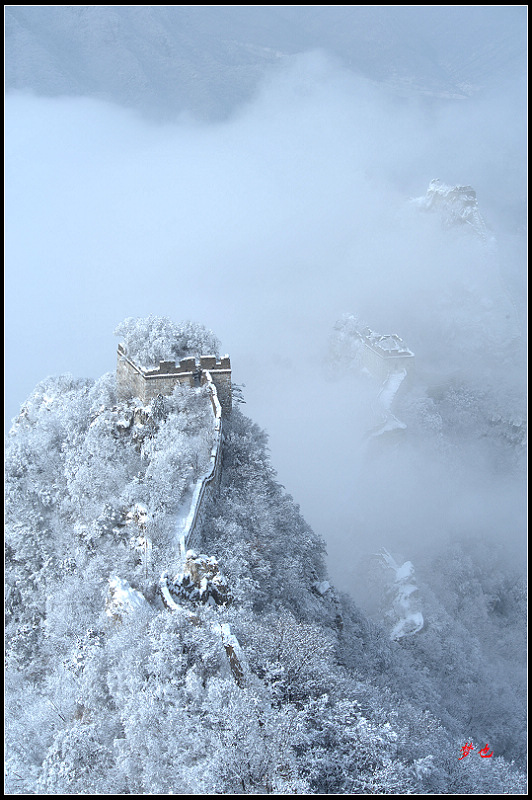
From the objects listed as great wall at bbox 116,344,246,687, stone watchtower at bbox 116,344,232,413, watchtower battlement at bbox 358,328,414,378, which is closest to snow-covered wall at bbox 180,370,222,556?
great wall at bbox 116,344,246,687

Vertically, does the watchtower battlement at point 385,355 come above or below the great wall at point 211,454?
above

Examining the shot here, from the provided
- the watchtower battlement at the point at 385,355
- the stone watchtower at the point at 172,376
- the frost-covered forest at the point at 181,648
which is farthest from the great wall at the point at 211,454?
the watchtower battlement at the point at 385,355

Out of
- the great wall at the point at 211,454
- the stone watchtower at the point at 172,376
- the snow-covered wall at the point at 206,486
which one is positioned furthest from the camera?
the stone watchtower at the point at 172,376

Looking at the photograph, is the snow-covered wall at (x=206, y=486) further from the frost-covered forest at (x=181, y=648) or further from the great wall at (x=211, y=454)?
the frost-covered forest at (x=181, y=648)

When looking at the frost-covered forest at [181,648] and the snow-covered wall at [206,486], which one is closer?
the frost-covered forest at [181,648]

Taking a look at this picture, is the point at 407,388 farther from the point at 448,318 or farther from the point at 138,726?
the point at 138,726

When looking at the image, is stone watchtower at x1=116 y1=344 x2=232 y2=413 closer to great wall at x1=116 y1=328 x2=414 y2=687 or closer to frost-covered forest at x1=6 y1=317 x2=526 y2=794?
great wall at x1=116 y1=328 x2=414 y2=687
